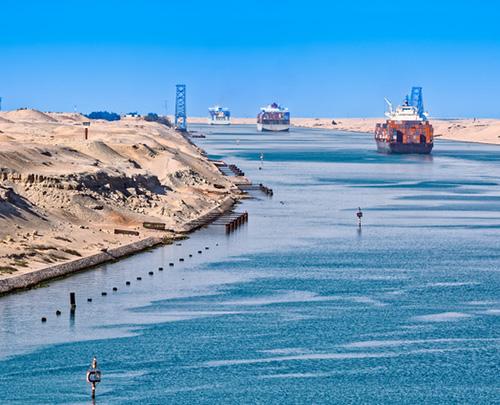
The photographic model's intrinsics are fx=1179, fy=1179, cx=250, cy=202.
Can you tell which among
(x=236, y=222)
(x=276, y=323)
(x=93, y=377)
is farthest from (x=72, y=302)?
A: (x=236, y=222)

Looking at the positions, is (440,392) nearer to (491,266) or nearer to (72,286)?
(72,286)

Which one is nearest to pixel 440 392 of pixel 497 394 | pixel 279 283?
pixel 497 394

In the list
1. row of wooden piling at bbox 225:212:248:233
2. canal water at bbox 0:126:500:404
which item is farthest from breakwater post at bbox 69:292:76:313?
row of wooden piling at bbox 225:212:248:233

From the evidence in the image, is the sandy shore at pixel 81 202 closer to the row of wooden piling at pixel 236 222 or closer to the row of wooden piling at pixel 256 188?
the row of wooden piling at pixel 256 188

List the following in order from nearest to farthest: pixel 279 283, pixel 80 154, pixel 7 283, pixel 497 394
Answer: pixel 497 394 < pixel 7 283 < pixel 279 283 < pixel 80 154

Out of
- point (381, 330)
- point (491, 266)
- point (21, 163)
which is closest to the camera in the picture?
point (381, 330)

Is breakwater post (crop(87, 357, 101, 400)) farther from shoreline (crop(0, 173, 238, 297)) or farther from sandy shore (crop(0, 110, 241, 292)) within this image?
sandy shore (crop(0, 110, 241, 292))
